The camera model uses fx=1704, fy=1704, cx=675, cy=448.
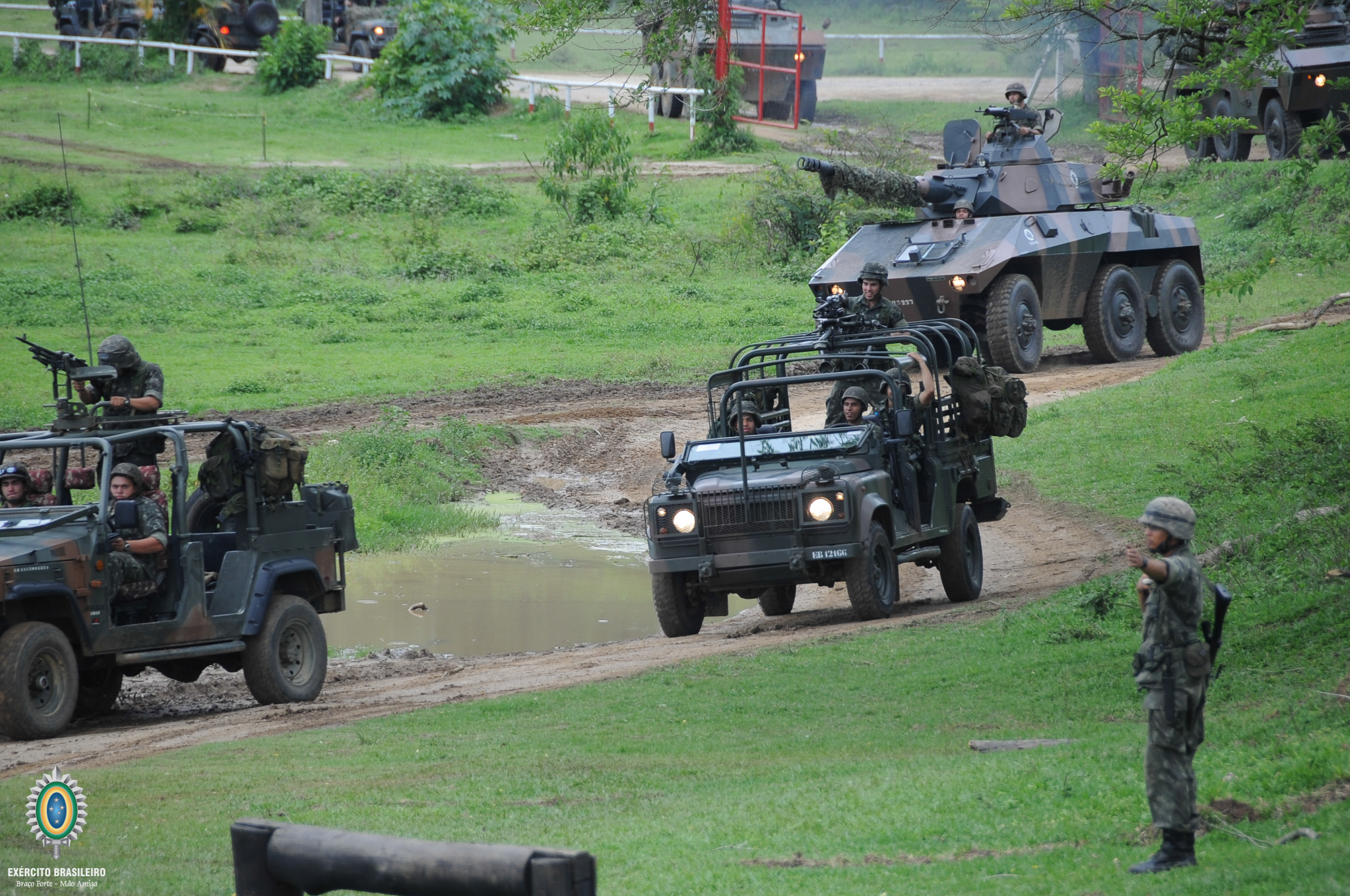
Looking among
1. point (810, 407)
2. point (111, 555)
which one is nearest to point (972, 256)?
point (810, 407)

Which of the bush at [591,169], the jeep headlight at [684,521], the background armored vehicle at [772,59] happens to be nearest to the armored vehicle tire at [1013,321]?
the jeep headlight at [684,521]

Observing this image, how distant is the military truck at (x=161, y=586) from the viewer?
9430 millimetres

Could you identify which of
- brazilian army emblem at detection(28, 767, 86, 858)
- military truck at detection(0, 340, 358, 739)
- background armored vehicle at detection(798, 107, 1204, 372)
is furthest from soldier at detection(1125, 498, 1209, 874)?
background armored vehicle at detection(798, 107, 1204, 372)

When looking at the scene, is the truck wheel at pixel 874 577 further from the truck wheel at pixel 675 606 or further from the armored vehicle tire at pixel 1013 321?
the armored vehicle tire at pixel 1013 321

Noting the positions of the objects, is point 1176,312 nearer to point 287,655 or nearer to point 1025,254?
point 1025,254

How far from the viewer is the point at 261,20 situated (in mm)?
48531

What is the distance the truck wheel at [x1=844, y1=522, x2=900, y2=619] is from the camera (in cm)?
1164

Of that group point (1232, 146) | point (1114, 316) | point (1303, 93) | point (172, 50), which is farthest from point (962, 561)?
point (172, 50)

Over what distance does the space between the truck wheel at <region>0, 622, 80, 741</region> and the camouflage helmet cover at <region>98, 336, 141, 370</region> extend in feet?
7.57

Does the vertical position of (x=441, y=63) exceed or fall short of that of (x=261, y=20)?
it falls short

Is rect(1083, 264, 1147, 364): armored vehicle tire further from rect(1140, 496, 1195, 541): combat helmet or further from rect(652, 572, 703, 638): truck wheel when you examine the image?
rect(1140, 496, 1195, 541): combat helmet

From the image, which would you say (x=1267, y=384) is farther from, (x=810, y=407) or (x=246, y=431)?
(x=246, y=431)

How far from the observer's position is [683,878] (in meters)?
6.02

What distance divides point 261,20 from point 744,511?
40.9m
